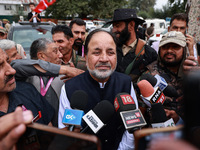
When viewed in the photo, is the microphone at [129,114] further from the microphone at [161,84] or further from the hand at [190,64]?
the hand at [190,64]

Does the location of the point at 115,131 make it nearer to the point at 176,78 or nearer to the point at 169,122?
the point at 169,122

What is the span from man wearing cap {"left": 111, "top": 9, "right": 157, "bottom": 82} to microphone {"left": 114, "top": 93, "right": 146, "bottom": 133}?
1.29 m

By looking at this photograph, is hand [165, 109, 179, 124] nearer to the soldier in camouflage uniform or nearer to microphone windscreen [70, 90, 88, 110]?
microphone windscreen [70, 90, 88, 110]

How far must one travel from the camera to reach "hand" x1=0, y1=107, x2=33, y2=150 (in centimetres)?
80

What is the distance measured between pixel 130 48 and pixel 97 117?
6.07ft

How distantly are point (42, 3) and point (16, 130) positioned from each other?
291 inches

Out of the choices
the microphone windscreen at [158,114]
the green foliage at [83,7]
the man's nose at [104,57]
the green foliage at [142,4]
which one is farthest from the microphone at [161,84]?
the green foliage at [142,4]

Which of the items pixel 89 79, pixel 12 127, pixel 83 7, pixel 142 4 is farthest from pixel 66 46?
pixel 142 4

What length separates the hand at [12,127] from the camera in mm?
796

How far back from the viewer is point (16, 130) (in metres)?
0.79

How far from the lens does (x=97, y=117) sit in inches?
47.3

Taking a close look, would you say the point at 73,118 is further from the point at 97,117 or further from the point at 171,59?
the point at 171,59

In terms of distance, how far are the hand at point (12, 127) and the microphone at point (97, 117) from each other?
1.49 ft

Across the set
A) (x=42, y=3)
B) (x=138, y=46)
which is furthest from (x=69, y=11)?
(x=138, y=46)
